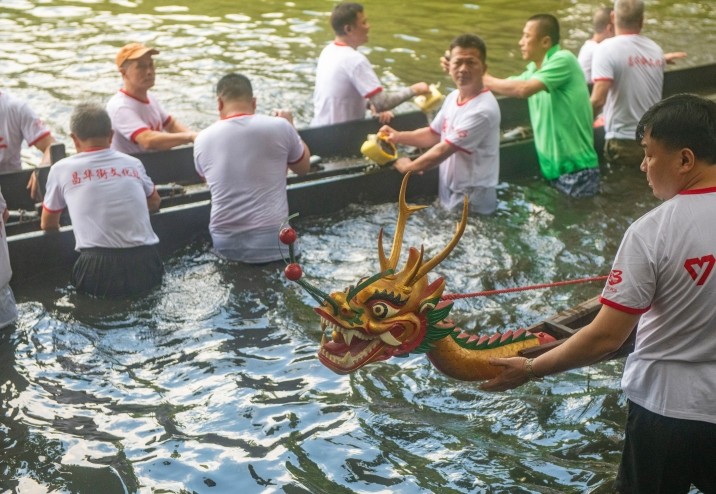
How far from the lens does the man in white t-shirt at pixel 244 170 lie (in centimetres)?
738

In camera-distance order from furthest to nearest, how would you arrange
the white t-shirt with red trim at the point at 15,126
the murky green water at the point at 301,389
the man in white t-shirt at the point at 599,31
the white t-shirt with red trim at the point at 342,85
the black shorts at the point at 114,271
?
the man in white t-shirt at the point at 599,31
the white t-shirt with red trim at the point at 342,85
the white t-shirt with red trim at the point at 15,126
the black shorts at the point at 114,271
the murky green water at the point at 301,389

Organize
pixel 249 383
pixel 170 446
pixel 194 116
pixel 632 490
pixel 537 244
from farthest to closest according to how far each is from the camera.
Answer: pixel 194 116 → pixel 537 244 → pixel 249 383 → pixel 170 446 → pixel 632 490

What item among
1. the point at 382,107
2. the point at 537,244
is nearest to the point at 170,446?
the point at 537,244

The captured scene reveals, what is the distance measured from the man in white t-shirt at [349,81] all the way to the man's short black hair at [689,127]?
19.2 ft

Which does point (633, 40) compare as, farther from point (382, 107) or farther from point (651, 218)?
point (651, 218)

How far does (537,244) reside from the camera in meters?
8.14

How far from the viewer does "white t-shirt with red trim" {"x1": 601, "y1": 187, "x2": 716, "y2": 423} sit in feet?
11.5

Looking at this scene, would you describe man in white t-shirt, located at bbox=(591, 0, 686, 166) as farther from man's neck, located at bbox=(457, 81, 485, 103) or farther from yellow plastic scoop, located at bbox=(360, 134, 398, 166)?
yellow plastic scoop, located at bbox=(360, 134, 398, 166)

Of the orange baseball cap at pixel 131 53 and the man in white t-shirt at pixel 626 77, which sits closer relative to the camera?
the orange baseball cap at pixel 131 53

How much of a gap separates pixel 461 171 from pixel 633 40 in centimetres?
267

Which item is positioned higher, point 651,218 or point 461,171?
point 651,218

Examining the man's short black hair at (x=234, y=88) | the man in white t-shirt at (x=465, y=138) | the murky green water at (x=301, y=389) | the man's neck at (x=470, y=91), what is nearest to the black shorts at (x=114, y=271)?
the murky green water at (x=301, y=389)

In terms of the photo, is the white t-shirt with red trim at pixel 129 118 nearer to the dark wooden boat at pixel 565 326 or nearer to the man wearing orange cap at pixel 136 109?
the man wearing orange cap at pixel 136 109

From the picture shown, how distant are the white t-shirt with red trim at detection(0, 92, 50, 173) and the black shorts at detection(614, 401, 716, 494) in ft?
20.2
